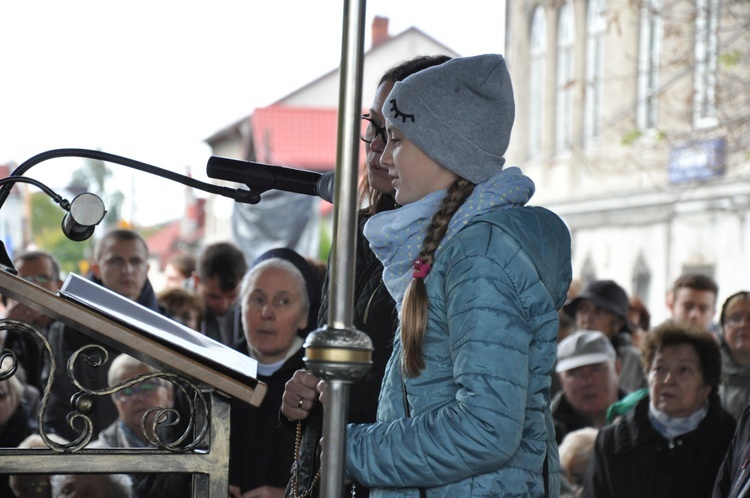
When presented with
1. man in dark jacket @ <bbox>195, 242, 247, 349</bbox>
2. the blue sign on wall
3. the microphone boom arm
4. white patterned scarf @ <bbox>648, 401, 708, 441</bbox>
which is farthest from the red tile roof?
the microphone boom arm

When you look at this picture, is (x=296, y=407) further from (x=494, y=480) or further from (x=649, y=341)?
(x=649, y=341)

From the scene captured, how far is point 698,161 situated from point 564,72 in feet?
22.3

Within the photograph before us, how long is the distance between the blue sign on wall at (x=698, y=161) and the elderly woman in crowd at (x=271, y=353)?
7396mm

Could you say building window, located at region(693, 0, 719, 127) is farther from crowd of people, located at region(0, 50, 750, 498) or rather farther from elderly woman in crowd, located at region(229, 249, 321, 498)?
crowd of people, located at region(0, 50, 750, 498)

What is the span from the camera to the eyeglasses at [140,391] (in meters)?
4.33

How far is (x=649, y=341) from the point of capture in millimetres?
4688

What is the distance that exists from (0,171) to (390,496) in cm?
1124

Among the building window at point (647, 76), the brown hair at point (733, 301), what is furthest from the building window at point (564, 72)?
the brown hair at point (733, 301)

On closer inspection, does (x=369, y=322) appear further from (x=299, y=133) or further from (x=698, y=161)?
(x=299, y=133)

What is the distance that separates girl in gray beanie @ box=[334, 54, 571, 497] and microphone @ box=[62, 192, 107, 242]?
1.59 ft

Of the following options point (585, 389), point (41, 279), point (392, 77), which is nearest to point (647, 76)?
point (585, 389)

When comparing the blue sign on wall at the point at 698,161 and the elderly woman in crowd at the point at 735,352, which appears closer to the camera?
the elderly woman in crowd at the point at 735,352

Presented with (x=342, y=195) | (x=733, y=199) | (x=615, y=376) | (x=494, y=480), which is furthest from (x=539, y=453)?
(x=733, y=199)

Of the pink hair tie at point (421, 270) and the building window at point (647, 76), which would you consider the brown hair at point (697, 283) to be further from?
the building window at point (647, 76)
